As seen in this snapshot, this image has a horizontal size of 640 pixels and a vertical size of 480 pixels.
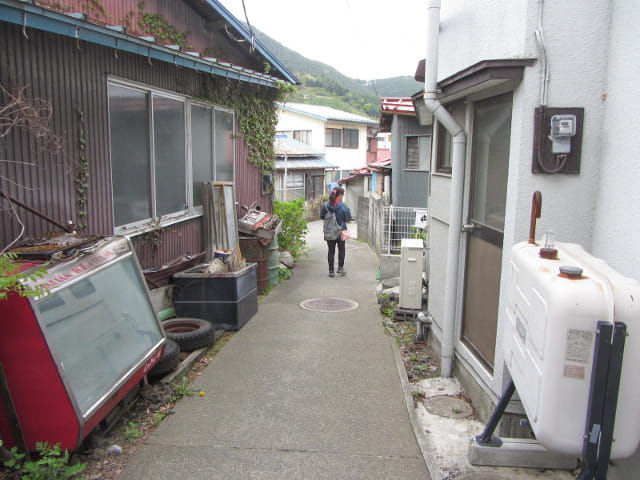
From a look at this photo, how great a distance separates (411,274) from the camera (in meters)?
7.56

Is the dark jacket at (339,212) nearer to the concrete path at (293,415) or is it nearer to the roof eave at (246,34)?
the roof eave at (246,34)

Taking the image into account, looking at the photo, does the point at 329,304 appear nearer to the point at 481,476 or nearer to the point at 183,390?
the point at 183,390

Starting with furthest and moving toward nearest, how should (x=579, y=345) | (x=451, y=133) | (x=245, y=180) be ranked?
1. (x=245, y=180)
2. (x=451, y=133)
3. (x=579, y=345)

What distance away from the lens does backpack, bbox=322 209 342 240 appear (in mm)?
11297

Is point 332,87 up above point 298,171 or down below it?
above

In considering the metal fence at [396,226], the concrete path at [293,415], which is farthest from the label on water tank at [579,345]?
the metal fence at [396,226]

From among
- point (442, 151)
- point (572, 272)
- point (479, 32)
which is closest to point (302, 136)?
point (442, 151)

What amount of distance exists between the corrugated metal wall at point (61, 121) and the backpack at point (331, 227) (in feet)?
17.6

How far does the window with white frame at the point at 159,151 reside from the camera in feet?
19.9

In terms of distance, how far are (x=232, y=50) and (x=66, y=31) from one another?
6686 mm

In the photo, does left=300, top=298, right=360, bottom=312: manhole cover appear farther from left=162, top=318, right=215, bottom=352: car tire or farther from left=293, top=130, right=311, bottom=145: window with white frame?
left=293, top=130, right=311, bottom=145: window with white frame

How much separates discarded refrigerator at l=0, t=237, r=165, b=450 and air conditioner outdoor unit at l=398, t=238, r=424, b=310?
431cm

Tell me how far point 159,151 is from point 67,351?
4145 millimetres

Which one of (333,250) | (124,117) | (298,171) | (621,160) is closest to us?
(621,160)
